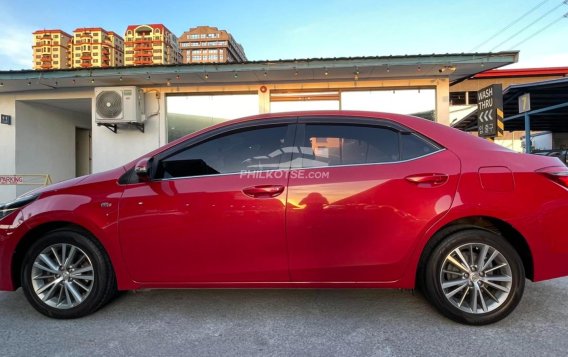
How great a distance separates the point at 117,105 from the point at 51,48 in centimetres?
5023

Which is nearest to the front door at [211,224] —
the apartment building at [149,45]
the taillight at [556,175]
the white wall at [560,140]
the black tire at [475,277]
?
the black tire at [475,277]

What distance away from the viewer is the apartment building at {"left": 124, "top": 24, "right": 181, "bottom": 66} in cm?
5760

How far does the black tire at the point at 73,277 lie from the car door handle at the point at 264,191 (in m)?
1.30

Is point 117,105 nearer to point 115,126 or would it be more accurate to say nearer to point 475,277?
point 115,126

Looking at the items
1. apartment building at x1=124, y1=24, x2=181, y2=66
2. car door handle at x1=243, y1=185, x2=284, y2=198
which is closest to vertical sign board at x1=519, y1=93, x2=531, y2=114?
car door handle at x1=243, y1=185, x2=284, y2=198

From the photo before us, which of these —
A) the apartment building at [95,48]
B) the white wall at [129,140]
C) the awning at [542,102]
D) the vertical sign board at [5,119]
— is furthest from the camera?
the apartment building at [95,48]

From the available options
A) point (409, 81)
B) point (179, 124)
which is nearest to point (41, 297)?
point (179, 124)

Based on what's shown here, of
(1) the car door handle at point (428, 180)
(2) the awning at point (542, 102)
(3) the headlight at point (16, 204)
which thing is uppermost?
(2) the awning at point (542, 102)

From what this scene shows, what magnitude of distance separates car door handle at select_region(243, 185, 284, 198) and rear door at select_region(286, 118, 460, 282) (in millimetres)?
100

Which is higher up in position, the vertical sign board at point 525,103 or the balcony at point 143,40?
the balcony at point 143,40

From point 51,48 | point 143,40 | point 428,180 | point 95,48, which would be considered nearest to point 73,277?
point 428,180

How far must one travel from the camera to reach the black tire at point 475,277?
303cm

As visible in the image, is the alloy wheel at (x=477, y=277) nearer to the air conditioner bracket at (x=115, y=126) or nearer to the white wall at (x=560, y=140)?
the air conditioner bracket at (x=115, y=126)

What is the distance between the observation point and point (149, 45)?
62094mm
